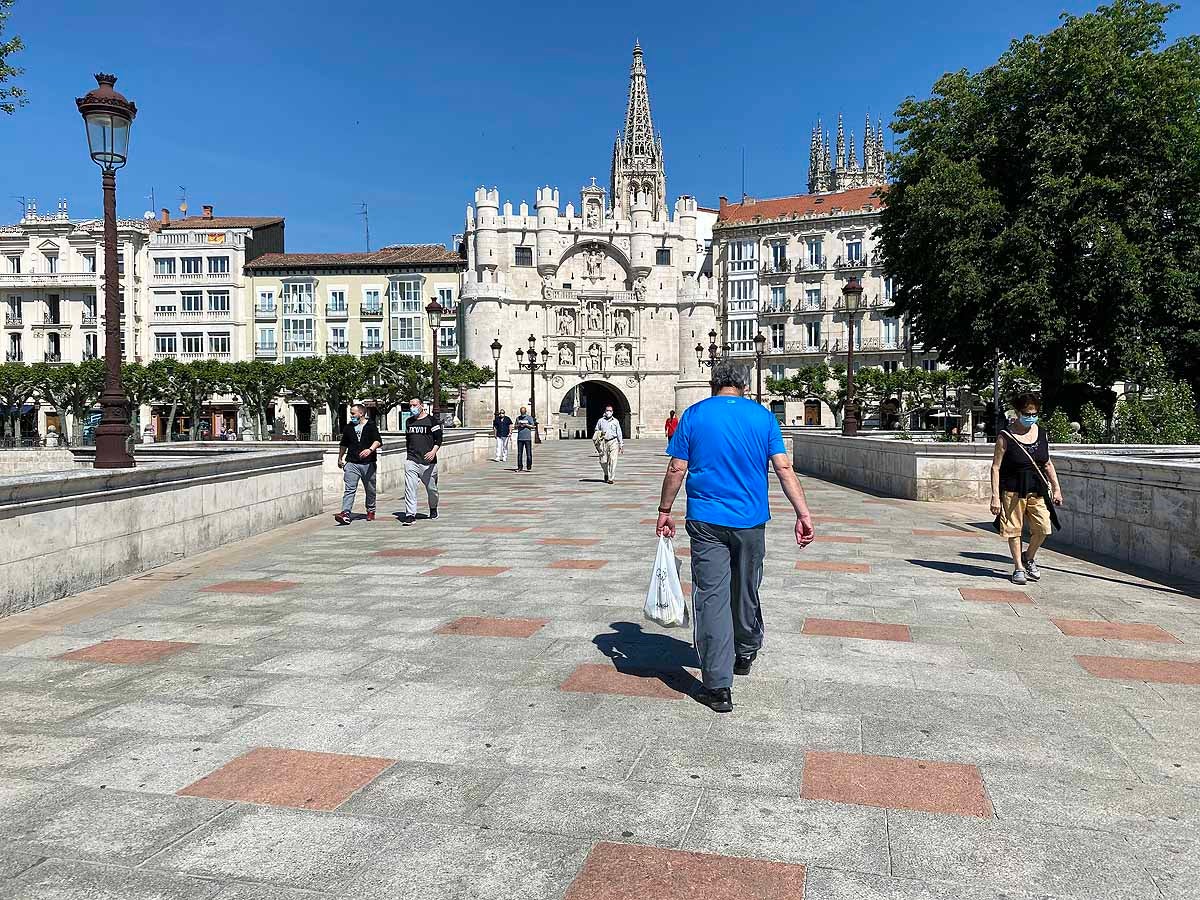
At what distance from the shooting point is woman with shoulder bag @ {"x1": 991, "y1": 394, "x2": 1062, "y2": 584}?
7633mm

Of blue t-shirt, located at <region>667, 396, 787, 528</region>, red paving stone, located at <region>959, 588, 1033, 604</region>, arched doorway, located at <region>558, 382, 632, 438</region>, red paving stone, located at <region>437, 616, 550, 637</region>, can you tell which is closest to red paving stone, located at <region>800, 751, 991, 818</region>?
blue t-shirt, located at <region>667, 396, 787, 528</region>

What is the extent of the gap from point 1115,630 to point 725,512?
341cm

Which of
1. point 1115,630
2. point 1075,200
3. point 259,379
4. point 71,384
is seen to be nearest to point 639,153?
point 259,379

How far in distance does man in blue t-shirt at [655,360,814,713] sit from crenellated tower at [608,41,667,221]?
74.3 meters

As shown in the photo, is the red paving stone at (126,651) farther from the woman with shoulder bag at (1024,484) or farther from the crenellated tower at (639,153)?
the crenellated tower at (639,153)

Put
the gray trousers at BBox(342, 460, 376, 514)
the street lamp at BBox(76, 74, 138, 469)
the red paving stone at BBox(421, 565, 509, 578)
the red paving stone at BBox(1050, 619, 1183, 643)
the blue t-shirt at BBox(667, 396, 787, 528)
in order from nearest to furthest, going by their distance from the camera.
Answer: the blue t-shirt at BBox(667, 396, 787, 528)
the red paving stone at BBox(1050, 619, 1183, 643)
the red paving stone at BBox(421, 565, 509, 578)
the street lamp at BBox(76, 74, 138, 469)
the gray trousers at BBox(342, 460, 376, 514)

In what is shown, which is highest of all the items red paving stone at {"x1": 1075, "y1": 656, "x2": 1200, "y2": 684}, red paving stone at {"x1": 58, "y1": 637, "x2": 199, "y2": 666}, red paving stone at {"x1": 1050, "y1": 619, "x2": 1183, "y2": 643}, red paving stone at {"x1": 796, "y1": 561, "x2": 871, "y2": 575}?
red paving stone at {"x1": 58, "y1": 637, "x2": 199, "y2": 666}

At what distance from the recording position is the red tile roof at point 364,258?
204ft

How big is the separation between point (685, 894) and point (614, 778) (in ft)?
2.80

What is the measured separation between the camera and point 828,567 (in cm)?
845

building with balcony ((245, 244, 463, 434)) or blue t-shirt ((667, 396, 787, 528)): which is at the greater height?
building with balcony ((245, 244, 463, 434))

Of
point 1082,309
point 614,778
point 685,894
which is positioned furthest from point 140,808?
point 1082,309

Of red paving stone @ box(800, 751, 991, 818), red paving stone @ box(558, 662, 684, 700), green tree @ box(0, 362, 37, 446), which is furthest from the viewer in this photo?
green tree @ box(0, 362, 37, 446)

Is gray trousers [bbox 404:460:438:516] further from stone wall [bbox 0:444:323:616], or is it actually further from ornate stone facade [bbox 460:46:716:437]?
ornate stone facade [bbox 460:46:716:437]
